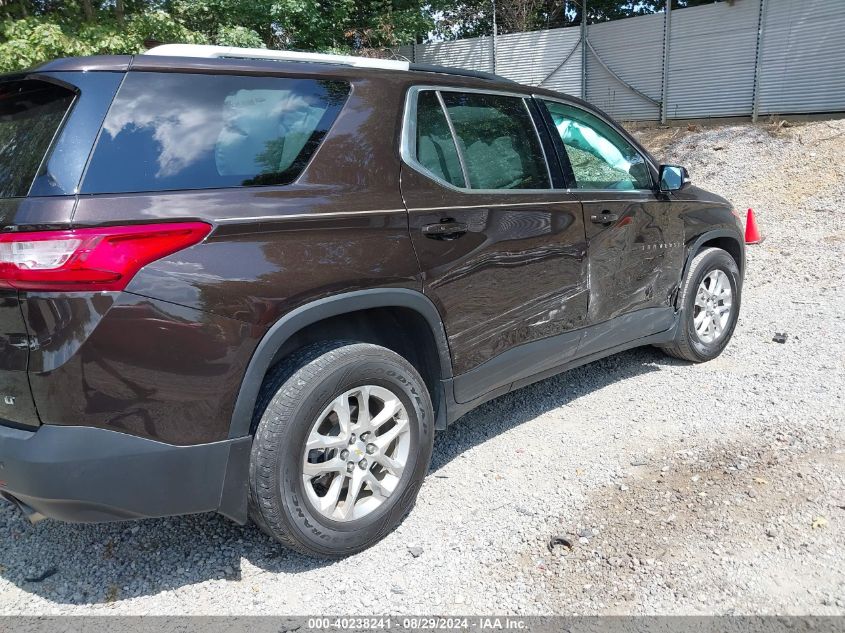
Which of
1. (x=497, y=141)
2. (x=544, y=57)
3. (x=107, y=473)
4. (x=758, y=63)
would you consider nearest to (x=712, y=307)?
(x=497, y=141)

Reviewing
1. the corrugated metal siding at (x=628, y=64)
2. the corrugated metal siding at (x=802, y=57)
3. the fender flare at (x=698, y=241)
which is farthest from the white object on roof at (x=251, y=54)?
the corrugated metal siding at (x=628, y=64)

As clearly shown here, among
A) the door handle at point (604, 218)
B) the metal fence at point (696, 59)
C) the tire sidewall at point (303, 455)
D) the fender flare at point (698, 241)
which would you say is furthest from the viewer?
the metal fence at point (696, 59)

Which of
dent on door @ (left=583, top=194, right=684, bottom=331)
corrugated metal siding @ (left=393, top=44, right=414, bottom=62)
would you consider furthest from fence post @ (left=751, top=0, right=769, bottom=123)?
dent on door @ (left=583, top=194, right=684, bottom=331)

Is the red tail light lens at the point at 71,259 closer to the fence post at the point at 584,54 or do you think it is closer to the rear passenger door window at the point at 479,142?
the rear passenger door window at the point at 479,142

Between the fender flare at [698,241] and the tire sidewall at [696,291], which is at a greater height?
the fender flare at [698,241]

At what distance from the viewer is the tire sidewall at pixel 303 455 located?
2.45 metres

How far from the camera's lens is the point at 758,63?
476 inches

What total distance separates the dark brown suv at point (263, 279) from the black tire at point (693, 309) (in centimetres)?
141

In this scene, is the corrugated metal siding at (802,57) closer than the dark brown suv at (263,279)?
No

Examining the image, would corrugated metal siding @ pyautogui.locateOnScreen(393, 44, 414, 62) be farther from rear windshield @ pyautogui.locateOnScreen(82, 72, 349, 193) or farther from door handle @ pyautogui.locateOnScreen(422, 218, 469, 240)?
rear windshield @ pyautogui.locateOnScreen(82, 72, 349, 193)

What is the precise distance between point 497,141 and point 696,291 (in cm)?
207

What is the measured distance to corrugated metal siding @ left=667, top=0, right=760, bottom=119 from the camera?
12.3m

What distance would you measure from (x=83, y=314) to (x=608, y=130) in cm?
327

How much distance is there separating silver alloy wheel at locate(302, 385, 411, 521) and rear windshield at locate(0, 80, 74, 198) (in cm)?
130
